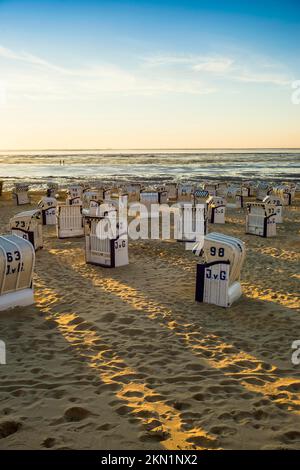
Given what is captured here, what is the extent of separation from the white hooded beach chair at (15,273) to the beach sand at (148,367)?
377mm

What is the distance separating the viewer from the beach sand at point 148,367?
482cm

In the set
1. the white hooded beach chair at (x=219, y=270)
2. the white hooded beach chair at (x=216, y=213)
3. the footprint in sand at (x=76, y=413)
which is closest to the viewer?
the footprint in sand at (x=76, y=413)

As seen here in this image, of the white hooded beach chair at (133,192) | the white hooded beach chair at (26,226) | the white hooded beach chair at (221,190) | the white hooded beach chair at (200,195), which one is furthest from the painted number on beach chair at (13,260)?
the white hooded beach chair at (221,190)

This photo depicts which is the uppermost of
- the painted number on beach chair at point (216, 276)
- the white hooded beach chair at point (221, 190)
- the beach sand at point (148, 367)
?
the white hooded beach chair at point (221, 190)

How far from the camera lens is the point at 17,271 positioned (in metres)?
8.92

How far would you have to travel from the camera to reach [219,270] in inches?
368

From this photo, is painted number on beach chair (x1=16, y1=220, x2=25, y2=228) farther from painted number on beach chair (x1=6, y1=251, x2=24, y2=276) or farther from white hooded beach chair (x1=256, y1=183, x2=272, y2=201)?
white hooded beach chair (x1=256, y1=183, x2=272, y2=201)

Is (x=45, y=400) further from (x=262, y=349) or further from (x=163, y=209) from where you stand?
(x=163, y=209)

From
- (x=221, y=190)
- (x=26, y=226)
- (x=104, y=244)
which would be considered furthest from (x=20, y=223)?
(x=221, y=190)

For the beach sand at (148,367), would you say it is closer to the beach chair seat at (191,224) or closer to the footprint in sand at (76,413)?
the footprint in sand at (76,413)

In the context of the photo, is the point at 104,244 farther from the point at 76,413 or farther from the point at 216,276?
the point at 76,413

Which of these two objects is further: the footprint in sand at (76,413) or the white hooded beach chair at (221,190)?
the white hooded beach chair at (221,190)
